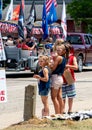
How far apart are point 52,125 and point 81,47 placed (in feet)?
55.0

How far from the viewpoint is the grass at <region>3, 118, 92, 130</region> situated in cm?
871

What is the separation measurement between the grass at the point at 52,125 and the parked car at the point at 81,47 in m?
16.1

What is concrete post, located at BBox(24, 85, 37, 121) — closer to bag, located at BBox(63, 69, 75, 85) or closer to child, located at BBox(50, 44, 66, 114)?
child, located at BBox(50, 44, 66, 114)

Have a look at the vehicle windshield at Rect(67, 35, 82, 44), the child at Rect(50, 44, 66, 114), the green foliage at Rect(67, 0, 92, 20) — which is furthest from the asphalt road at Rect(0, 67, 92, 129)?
the green foliage at Rect(67, 0, 92, 20)

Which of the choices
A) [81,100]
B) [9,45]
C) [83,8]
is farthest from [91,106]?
[83,8]

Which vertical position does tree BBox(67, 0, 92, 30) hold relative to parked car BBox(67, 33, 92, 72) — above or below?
above

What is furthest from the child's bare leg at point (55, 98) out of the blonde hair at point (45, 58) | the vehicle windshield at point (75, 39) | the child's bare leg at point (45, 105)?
the vehicle windshield at point (75, 39)

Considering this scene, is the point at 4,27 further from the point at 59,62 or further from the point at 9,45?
the point at 59,62

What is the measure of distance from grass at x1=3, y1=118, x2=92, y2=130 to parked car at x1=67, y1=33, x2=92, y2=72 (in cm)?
1614

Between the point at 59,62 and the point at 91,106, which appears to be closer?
the point at 59,62

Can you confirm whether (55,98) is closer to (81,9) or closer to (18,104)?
(18,104)

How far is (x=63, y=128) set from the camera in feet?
28.5

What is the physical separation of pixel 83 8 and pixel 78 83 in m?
41.4

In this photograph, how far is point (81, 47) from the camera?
2547 cm
